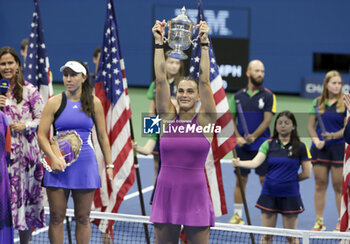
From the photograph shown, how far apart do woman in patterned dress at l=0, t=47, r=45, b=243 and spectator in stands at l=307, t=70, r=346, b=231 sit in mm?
4209

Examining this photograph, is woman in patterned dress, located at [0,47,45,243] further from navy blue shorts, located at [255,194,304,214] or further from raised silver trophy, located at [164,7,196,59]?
navy blue shorts, located at [255,194,304,214]

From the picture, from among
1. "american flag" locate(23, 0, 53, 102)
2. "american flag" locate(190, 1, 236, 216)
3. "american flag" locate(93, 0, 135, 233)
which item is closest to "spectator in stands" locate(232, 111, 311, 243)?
"american flag" locate(190, 1, 236, 216)

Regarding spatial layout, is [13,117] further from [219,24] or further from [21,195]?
[219,24]

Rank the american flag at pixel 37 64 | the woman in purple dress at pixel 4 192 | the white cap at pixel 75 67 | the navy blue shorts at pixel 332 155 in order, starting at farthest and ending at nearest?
the navy blue shorts at pixel 332 155 → the american flag at pixel 37 64 → the white cap at pixel 75 67 → the woman in purple dress at pixel 4 192

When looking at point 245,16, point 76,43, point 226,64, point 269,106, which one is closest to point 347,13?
point 245,16

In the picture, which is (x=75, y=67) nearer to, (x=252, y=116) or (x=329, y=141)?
(x=252, y=116)

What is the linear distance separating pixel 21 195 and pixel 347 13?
19.3 metres

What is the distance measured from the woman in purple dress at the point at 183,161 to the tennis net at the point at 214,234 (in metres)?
1.27

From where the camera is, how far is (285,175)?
720 centimetres

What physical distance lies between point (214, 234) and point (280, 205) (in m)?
1.44

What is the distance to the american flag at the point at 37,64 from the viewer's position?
782 cm

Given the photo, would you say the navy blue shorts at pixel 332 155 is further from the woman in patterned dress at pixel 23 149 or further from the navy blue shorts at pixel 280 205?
the woman in patterned dress at pixel 23 149

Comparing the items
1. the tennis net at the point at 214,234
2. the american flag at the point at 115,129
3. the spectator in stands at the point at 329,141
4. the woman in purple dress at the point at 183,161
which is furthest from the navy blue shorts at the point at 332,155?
the woman in purple dress at the point at 183,161

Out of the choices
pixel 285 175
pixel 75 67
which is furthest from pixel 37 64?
pixel 285 175
